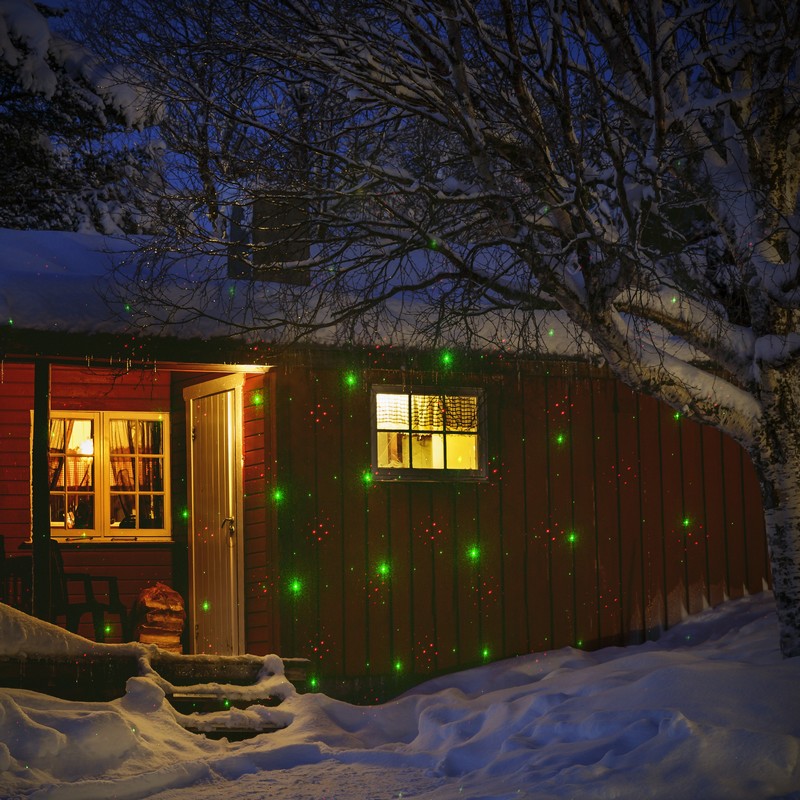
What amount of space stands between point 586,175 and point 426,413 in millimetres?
2984

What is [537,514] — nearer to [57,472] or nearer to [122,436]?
[122,436]

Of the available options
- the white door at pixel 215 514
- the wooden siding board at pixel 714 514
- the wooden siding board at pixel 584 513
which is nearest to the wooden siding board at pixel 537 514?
the wooden siding board at pixel 584 513

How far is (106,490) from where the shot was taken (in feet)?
37.2

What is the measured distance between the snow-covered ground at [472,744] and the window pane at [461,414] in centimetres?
231

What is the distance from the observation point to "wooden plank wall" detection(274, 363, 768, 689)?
862 centimetres

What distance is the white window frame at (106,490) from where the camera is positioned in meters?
11.1

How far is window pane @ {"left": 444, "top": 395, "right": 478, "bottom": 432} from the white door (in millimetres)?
1788

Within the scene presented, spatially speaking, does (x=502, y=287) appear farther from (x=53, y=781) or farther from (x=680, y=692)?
(x=53, y=781)

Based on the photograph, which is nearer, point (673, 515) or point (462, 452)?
point (462, 452)

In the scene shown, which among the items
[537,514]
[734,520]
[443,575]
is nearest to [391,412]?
[443,575]

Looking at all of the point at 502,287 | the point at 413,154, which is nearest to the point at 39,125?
the point at 413,154

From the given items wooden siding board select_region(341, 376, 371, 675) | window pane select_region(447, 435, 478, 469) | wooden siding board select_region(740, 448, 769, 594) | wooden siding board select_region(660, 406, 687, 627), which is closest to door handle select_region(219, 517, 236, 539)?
wooden siding board select_region(341, 376, 371, 675)

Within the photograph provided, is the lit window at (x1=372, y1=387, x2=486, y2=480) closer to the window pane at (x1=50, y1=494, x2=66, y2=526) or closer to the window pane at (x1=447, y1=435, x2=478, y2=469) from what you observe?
the window pane at (x1=447, y1=435, x2=478, y2=469)

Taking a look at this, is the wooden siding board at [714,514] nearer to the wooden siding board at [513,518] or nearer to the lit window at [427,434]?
the wooden siding board at [513,518]
